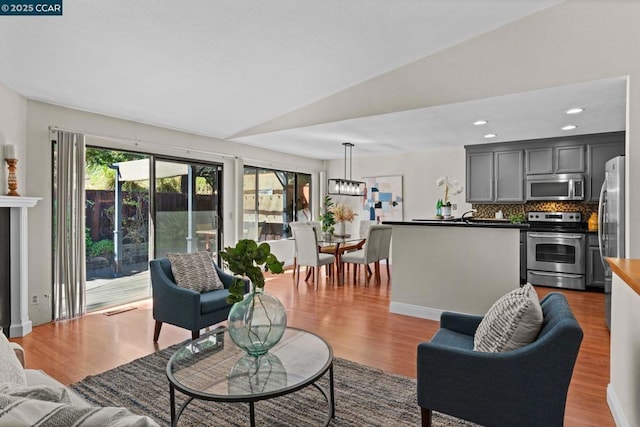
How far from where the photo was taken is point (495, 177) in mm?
6137

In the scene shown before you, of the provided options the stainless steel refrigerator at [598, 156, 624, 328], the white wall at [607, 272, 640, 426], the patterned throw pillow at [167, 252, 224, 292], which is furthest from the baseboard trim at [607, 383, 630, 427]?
the patterned throw pillow at [167, 252, 224, 292]

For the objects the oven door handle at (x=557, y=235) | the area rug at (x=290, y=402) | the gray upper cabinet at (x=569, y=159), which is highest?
the gray upper cabinet at (x=569, y=159)

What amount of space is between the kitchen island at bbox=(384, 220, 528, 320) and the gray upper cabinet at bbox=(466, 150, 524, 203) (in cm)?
236

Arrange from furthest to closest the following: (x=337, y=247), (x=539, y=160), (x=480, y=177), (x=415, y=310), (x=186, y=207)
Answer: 1. (x=480, y=177)
2. (x=337, y=247)
3. (x=539, y=160)
4. (x=186, y=207)
5. (x=415, y=310)

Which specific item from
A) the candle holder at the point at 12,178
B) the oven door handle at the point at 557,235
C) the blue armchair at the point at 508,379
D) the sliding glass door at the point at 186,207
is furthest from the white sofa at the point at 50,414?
the oven door handle at the point at 557,235

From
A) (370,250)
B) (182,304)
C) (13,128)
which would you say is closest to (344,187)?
(370,250)

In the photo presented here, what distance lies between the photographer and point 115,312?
14.3 ft

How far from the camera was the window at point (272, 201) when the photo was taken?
22.5 ft

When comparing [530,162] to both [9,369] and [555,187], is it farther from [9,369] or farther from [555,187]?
[9,369]

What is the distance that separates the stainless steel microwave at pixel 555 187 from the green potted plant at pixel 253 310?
518cm

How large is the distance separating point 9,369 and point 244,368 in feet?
3.26

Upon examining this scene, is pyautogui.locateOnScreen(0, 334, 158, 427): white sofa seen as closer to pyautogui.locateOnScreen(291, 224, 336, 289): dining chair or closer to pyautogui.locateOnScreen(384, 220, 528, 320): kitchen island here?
pyautogui.locateOnScreen(384, 220, 528, 320): kitchen island

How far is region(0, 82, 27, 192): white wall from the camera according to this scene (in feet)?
11.3

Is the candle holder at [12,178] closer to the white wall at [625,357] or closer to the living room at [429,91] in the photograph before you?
the living room at [429,91]
